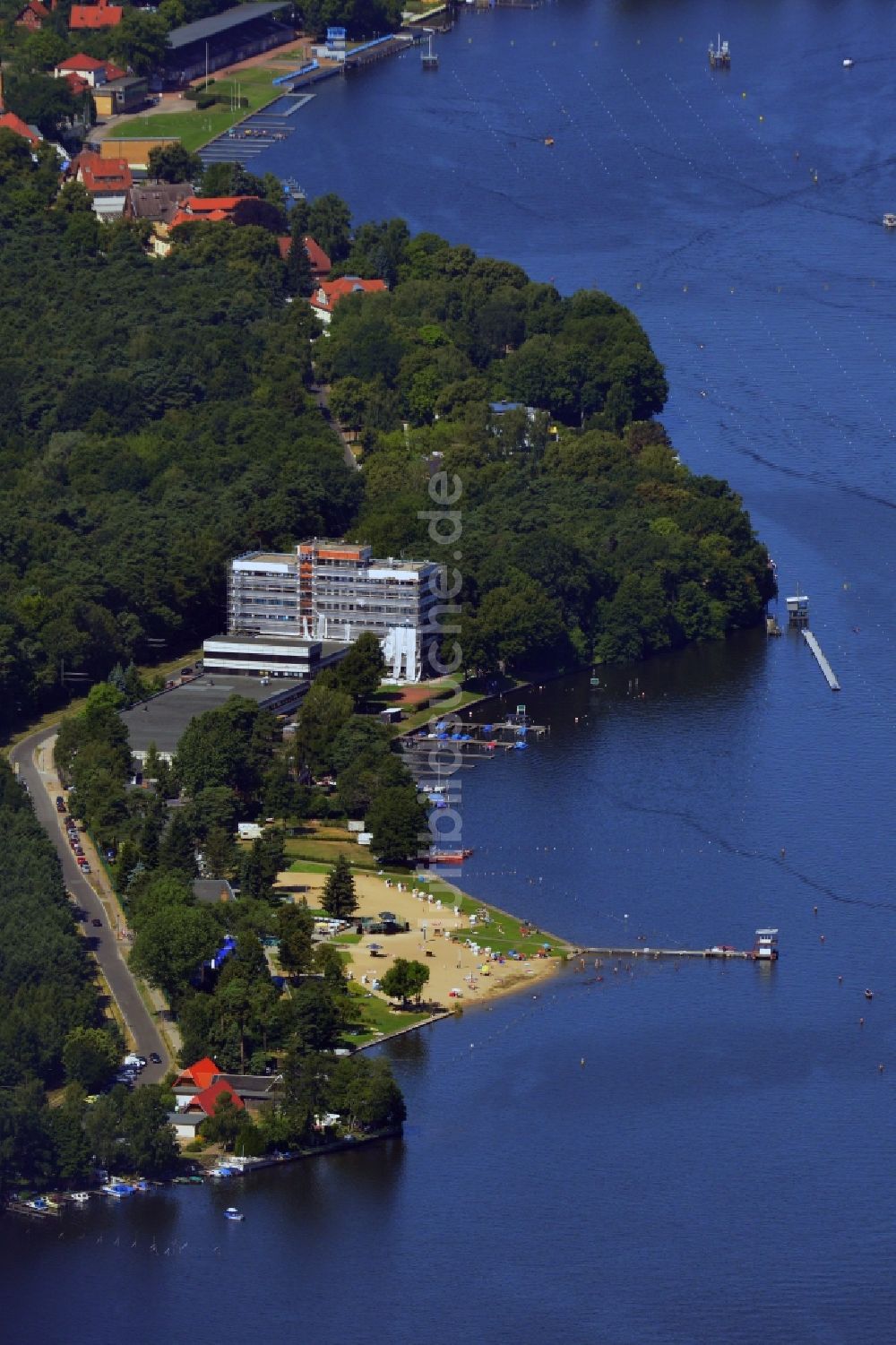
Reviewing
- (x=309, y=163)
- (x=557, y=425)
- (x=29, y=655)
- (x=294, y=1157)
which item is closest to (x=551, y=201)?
(x=309, y=163)

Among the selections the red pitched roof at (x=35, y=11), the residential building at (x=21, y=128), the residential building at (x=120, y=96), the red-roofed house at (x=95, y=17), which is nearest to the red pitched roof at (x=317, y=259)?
the residential building at (x=21, y=128)

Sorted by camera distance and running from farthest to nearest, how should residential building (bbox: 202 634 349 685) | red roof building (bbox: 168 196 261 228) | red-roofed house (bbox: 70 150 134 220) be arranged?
red-roofed house (bbox: 70 150 134 220), red roof building (bbox: 168 196 261 228), residential building (bbox: 202 634 349 685)

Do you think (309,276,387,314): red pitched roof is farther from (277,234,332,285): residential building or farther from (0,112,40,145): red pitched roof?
(0,112,40,145): red pitched roof

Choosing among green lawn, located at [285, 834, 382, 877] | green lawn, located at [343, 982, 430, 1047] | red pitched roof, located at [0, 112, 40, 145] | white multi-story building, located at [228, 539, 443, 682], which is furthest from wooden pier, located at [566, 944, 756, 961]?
red pitched roof, located at [0, 112, 40, 145]

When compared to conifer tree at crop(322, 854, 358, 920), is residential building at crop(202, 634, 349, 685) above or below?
above

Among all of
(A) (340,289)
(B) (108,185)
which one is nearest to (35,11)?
(B) (108,185)

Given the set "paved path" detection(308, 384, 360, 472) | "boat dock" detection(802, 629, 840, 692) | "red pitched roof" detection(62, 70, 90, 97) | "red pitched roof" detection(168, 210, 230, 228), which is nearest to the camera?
"boat dock" detection(802, 629, 840, 692)

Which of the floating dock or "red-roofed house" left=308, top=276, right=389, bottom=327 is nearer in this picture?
the floating dock

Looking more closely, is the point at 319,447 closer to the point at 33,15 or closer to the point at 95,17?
the point at 95,17
